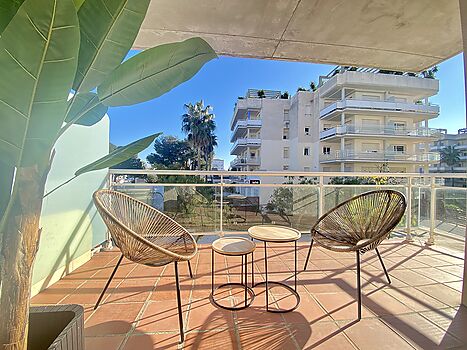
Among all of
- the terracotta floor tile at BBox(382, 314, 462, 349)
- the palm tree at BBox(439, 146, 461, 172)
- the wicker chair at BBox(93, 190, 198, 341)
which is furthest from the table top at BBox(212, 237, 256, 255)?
the palm tree at BBox(439, 146, 461, 172)

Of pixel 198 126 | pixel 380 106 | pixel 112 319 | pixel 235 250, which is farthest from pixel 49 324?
pixel 198 126

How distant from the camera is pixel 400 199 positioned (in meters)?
2.12

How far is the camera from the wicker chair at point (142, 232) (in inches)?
61.8

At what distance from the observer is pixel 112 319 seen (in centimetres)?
168

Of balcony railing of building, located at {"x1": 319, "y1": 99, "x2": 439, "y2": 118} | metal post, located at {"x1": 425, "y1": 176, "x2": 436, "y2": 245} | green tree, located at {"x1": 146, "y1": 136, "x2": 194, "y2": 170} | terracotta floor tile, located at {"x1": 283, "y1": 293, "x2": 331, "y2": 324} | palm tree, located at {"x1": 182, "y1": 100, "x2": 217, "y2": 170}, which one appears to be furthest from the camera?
palm tree, located at {"x1": 182, "y1": 100, "x2": 217, "y2": 170}

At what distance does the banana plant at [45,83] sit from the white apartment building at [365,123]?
68.3ft

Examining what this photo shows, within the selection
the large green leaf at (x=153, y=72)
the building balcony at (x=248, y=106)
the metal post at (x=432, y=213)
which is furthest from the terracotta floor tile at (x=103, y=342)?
the building balcony at (x=248, y=106)

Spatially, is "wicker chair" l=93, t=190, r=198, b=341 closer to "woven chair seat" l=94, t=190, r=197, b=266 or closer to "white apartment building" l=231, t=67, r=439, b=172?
"woven chair seat" l=94, t=190, r=197, b=266

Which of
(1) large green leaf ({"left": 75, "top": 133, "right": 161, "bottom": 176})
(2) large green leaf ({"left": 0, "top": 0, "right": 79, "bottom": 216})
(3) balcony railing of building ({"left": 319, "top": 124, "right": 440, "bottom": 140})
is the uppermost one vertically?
(3) balcony railing of building ({"left": 319, "top": 124, "right": 440, "bottom": 140})

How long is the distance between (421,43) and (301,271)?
2706mm

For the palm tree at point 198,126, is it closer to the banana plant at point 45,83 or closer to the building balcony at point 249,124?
the building balcony at point 249,124

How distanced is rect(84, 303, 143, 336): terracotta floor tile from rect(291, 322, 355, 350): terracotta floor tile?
1.13 m

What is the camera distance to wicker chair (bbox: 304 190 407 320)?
2.12m

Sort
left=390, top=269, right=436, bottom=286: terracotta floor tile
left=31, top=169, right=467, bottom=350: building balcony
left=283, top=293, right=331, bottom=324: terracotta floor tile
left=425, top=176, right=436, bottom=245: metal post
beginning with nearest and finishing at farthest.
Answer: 1. left=31, top=169, right=467, bottom=350: building balcony
2. left=283, top=293, right=331, bottom=324: terracotta floor tile
3. left=390, top=269, right=436, bottom=286: terracotta floor tile
4. left=425, top=176, right=436, bottom=245: metal post
